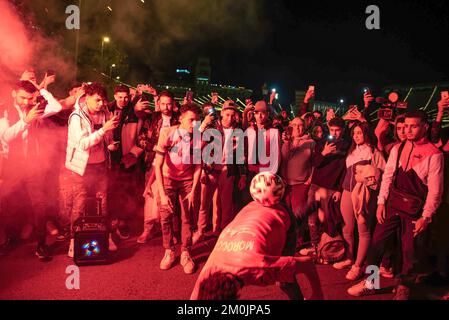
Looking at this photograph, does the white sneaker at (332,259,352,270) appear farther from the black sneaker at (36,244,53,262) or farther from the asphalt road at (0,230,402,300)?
the black sneaker at (36,244,53,262)

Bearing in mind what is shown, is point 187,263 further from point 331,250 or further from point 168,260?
point 331,250

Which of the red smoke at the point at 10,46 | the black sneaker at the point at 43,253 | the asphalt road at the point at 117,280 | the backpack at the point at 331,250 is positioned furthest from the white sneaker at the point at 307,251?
the red smoke at the point at 10,46

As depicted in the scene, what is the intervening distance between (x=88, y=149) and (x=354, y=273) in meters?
4.31

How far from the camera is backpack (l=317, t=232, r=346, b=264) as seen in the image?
5.18 meters

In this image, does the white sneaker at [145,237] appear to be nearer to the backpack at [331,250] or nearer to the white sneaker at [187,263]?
the white sneaker at [187,263]

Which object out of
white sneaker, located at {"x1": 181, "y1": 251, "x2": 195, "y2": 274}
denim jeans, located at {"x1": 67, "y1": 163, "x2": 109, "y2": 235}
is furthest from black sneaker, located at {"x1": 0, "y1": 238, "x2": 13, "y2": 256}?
white sneaker, located at {"x1": 181, "y1": 251, "x2": 195, "y2": 274}

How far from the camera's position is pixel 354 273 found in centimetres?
459

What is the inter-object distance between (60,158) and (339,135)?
192 inches

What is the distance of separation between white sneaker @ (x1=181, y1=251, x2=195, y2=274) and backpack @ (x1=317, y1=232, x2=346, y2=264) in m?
2.04

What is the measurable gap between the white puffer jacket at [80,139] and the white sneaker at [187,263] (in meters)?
1.97

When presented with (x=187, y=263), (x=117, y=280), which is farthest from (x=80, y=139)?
(x=187, y=263)

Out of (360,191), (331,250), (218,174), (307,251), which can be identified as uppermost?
(218,174)

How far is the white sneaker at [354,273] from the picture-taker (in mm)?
4562
